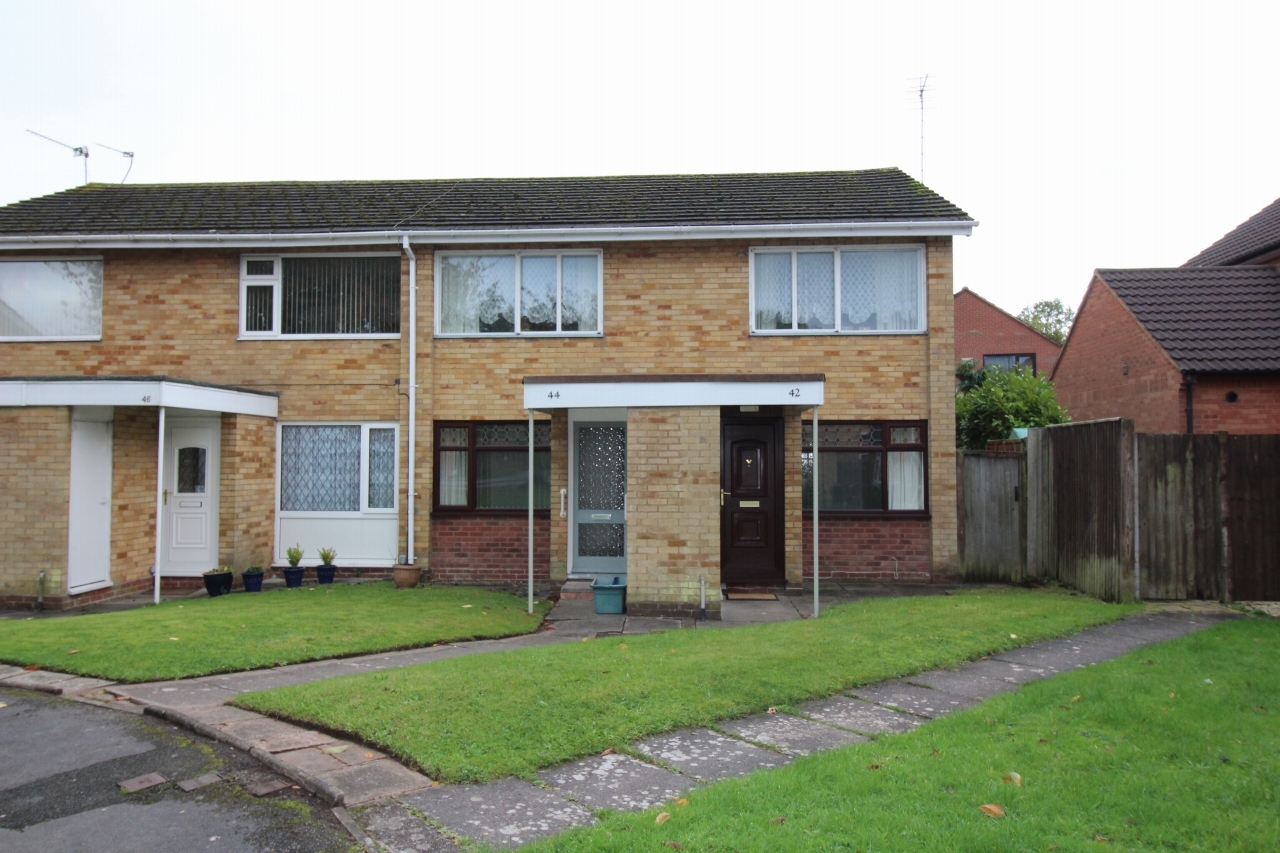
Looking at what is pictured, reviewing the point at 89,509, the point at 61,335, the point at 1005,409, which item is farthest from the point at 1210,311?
the point at 61,335

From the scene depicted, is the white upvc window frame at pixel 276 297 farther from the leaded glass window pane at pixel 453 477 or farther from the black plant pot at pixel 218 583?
the black plant pot at pixel 218 583

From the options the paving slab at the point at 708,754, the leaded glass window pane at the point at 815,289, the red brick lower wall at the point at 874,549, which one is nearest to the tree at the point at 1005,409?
the red brick lower wall at the point at 874,549

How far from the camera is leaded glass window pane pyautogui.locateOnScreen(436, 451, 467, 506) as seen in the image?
13.1 meters

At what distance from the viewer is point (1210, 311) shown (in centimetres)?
1474

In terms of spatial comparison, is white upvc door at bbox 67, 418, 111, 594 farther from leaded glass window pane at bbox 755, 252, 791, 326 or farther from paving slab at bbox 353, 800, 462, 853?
leaded glass window pane at bbox 755, 252, 791, 326

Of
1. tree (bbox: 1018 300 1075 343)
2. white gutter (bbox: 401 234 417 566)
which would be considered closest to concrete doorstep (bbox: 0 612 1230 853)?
white gutter (bbox: 401 234 417 566)

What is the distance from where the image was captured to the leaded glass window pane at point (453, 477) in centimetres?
1312

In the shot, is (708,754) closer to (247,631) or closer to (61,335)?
(247,631)


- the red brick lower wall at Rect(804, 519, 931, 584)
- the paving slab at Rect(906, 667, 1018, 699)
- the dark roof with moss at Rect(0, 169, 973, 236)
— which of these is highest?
the dark roof with moss at Rect(0, 169, 973, 236)

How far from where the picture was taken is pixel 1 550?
428 inches

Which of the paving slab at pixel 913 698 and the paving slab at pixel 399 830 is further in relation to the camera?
the paving slab at pixel 913 698

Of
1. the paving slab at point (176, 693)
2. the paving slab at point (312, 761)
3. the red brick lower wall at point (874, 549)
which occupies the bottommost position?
the paving slab at point (176, 693)

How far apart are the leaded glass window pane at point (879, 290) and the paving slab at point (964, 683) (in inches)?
259

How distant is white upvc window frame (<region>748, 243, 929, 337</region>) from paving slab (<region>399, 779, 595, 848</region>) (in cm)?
909
